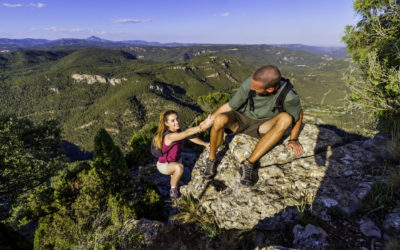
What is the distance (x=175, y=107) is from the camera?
151 m

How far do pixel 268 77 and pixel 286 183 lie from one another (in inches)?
86.5

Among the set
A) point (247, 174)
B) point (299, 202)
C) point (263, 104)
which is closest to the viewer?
point (299, 202)

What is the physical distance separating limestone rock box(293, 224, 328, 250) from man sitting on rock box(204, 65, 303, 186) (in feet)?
4.21

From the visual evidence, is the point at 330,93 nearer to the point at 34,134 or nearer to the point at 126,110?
the point at 126,110

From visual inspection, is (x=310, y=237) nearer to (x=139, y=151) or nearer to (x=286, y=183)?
(x=286, y=183)

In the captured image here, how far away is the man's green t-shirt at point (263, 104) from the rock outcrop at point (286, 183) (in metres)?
0.94

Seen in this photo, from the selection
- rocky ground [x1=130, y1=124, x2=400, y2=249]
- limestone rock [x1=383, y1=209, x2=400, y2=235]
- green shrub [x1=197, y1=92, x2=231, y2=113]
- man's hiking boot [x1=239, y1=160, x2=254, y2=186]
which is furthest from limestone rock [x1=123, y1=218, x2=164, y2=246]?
green shrub [x1=197, y1=92, x2=231, y2=113]

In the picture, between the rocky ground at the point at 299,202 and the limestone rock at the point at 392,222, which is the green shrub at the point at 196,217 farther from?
the limestone rock at the point at 392,222

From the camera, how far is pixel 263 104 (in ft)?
14.2

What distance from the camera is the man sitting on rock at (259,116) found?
3809 mm

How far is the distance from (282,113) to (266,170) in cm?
136

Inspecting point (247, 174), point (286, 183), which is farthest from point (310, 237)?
point (247, 174)

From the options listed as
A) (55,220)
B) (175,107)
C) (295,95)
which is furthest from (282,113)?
(175,107)

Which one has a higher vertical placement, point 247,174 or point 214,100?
point 214,100
